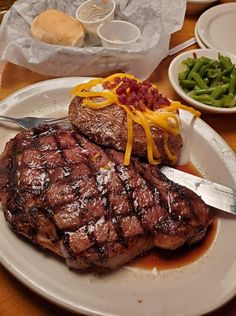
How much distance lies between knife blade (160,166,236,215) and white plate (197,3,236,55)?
3.71ft

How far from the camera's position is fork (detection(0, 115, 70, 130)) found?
6.32 feet

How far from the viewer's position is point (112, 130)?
5.75ft

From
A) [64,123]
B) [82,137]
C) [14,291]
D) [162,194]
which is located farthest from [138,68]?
[14,291]

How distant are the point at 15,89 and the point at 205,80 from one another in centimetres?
100

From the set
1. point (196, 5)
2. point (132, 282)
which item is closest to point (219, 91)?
point (196, 5)

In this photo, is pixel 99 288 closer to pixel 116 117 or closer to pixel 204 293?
pixel 204 293

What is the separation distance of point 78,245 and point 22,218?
8.8 inches

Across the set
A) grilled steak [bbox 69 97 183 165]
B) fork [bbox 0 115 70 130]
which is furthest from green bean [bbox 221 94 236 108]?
fork [bbox 0 115 70 130]

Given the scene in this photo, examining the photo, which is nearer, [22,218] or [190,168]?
[22,218]

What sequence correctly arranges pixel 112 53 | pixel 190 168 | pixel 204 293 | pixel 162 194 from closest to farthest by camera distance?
pixel 204 293 < pixel 162 194 < pixel 190 168 < pixel 112 53

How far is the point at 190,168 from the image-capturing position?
1936mm

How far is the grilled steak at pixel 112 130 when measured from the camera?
174 cm

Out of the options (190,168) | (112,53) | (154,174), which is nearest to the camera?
(154,174)

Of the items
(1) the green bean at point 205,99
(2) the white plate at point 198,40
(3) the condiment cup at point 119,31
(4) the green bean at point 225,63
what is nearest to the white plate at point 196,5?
(2) the white plate at point 198,40
